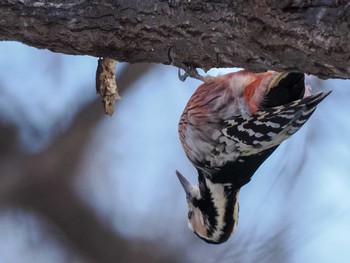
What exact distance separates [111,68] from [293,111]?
49 cm

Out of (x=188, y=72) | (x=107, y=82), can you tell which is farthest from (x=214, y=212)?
(x=188, y=72)

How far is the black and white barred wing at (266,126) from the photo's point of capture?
1.84 m

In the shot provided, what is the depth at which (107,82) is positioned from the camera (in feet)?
6.33

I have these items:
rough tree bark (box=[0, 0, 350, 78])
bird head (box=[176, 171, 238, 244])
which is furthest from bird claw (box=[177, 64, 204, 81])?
bird head (box=[176, 171, 238, 244])

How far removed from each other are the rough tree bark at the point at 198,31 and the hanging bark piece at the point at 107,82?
189 millimetres

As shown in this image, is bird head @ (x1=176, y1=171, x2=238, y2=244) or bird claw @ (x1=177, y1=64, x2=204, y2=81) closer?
bird claw @ (x1=177, y1=64, x2=204, y2=81)

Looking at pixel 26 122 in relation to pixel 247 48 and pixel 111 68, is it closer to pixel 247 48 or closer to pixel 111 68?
pixel 111 68

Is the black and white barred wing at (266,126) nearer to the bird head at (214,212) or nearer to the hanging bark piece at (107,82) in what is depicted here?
the bird head at (214,212)

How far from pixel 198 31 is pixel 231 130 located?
0.67 meters

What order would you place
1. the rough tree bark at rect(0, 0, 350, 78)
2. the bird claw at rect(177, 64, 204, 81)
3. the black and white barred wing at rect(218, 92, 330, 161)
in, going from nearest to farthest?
the rough tree bark at rect(0, 0, 350, 78)
the bird claw at rect(177, 64, 204, 81)
the black and white barred wing at rect(218, 92, 330, 161)

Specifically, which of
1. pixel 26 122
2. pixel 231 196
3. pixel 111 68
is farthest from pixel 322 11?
pixel 26 122

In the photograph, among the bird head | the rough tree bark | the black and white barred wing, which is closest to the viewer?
the rough tree bark

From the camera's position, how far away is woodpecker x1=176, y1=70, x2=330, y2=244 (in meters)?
1.88

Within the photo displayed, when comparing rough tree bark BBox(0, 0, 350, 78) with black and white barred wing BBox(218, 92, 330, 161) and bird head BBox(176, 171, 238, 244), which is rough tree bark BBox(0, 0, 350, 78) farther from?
bird head BBox(176, 171, 238, 244)
